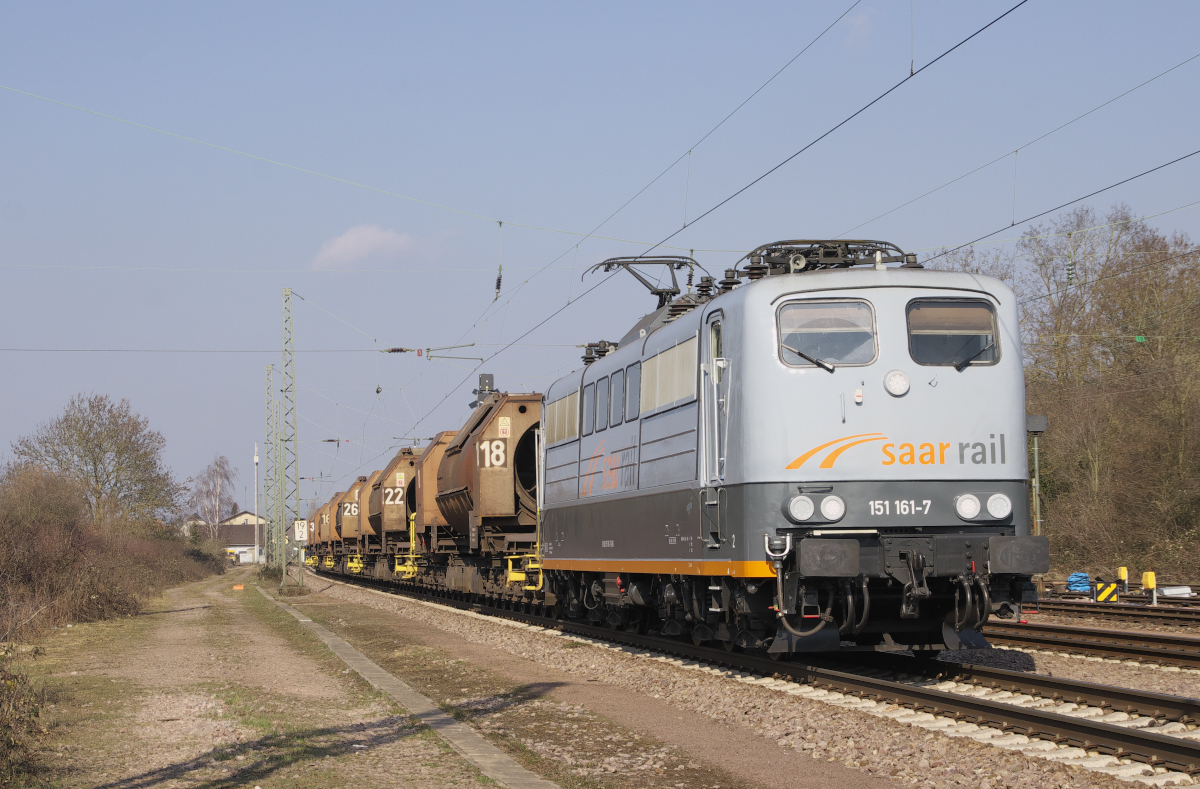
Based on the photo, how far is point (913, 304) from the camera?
34.1ft

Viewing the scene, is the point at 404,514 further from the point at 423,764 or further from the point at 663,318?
the point at 423,764

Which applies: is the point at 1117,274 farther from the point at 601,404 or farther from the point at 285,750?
the point at 285,750

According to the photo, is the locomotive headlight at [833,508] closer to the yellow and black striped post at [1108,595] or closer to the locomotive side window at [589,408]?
the locomotive side window at [589,408]

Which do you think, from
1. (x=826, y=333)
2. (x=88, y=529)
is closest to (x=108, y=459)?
(x=88, y=529)

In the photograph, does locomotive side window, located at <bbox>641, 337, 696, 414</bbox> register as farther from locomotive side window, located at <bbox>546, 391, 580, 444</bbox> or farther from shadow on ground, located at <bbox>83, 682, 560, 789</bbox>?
shadow on ground, located at <bbox>83, 682, 560, 789</bbox>

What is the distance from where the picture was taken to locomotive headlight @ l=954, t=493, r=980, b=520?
32.4 feet

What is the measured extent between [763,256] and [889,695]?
4979mm

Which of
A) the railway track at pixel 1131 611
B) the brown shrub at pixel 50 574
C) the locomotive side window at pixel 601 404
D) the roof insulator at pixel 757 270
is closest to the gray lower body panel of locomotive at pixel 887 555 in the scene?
the roof insulator at pixel 757 270

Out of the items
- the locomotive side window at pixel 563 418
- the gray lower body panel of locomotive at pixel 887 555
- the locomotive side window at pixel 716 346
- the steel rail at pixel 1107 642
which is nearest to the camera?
the gray lower body panel of locomotive at pixel 887 555

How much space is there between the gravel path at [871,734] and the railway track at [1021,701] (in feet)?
0.42

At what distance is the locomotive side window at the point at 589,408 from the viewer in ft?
50.1

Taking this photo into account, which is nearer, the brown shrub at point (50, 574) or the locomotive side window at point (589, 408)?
the locomotive side window at point (589, 408)

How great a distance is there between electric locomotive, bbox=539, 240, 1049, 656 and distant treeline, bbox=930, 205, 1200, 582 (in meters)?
20.4

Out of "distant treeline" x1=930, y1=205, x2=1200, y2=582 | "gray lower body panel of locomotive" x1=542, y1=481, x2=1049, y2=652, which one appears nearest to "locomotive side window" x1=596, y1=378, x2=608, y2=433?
"gray lower body panel of locomotive" x1=542, y1=481, x2=1049, y2=652
